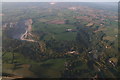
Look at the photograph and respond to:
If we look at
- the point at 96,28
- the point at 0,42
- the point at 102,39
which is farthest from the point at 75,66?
the point at 96,28

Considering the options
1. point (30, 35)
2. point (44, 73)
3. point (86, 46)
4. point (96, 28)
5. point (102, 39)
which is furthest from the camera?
point (96, 28)

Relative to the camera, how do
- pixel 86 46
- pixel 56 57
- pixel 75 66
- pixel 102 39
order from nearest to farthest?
pixel 75 66
pixel 56 57
pixel 86 46
pixel 102 39

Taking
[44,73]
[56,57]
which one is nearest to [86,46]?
[56,57]

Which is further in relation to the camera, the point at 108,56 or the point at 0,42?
the point at 0,42

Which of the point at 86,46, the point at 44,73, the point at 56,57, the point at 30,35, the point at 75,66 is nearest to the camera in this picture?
the point at 44,73

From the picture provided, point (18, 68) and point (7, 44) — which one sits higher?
point (7, 44)

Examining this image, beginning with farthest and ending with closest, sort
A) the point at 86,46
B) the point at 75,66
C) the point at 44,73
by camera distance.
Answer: the point at 86,46 → the point at 75,66 → the point at 44,73

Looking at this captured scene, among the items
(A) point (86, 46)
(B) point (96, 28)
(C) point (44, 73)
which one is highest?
(B) point (96, 28)

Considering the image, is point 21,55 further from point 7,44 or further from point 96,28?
point 96,28

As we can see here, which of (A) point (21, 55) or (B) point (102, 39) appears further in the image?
(B) point (102, 39)

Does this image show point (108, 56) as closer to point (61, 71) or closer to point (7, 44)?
point (61, 71)
